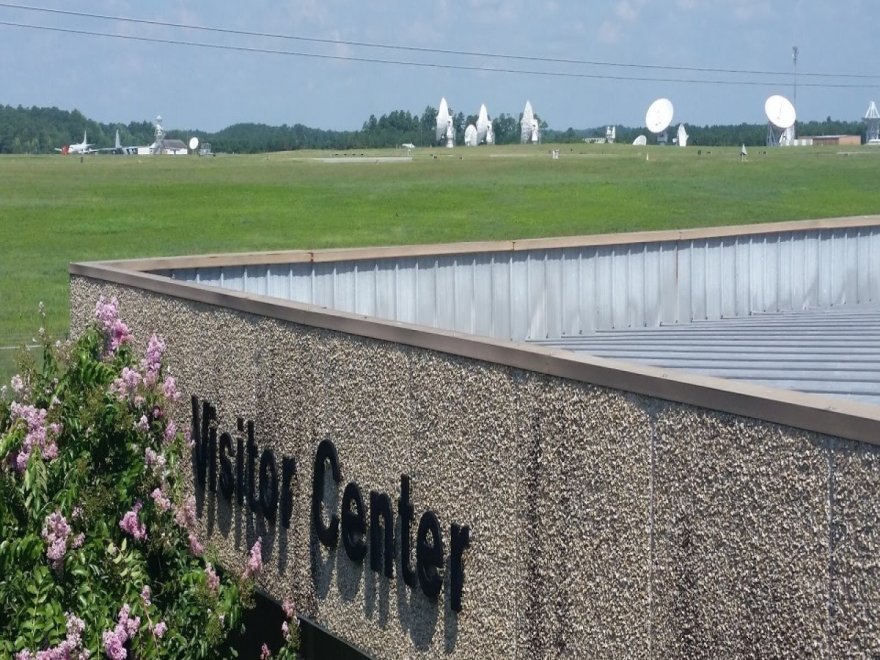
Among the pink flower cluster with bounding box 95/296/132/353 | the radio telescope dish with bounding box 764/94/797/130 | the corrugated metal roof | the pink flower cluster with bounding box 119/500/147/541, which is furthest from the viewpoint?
the radio telescope dish with bounding box 764/94/797/130

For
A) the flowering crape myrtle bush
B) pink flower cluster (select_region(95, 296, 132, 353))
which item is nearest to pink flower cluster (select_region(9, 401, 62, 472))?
the flowering crape myrtle bush

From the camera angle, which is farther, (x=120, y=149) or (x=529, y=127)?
(x=120, y=149)

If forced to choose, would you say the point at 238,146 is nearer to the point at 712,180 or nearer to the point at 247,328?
the point at 712,180

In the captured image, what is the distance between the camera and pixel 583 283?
549 inches

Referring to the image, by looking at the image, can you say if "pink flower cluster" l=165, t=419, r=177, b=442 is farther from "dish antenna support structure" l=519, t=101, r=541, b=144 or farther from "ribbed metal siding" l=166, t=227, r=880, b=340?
"dish antenna support structure" l=519, t=101, r=541, b=144

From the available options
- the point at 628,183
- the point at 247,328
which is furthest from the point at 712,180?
the point at 247,328

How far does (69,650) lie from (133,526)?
1043mm

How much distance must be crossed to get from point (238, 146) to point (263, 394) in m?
173

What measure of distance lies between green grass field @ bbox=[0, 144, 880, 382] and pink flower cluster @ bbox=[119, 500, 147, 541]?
45.3 feet

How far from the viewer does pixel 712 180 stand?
7062 cm

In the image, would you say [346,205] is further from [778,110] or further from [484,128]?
[484,128]

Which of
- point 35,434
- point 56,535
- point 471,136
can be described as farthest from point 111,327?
point 471,136

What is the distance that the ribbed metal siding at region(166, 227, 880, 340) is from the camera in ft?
41.8

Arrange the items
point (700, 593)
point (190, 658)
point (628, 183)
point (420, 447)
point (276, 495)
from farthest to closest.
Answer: point (628, 183) < point (276, 495) < point (190, 658) < point (420, 447) < point (700, 593)
